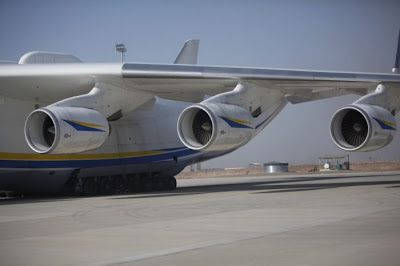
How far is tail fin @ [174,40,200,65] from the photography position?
2070cm

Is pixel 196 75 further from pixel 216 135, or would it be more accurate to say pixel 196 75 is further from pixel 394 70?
pixel 394 70

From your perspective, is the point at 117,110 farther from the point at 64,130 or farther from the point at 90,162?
the point at 64,130

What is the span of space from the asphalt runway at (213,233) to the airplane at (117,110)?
8.75 ft

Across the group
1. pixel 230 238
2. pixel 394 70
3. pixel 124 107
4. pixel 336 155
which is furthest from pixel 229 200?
pixel 336 155

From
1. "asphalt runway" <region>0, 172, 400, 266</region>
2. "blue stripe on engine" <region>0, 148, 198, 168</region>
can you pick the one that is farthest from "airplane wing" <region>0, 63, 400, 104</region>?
"asphalt runway" <region>0, 172, 400, 266</region>

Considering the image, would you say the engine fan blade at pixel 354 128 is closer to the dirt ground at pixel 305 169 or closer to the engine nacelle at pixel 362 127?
the engine nacelle at pixel 362 127

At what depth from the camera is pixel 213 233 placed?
24.4 feet

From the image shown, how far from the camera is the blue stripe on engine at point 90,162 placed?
49.3 ft

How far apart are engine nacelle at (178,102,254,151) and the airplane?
2 centimetres

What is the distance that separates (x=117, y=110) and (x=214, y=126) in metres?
2.77

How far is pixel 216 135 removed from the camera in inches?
551

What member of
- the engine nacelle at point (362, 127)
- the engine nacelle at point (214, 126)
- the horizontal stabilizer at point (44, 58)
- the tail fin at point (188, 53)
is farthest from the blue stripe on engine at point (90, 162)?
the engine nacelle at point (362, 127)

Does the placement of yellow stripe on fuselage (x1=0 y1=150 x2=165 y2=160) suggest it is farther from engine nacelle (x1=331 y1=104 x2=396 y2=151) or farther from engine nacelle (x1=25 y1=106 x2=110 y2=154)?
engine nacelle (x1=331 y1=104 x2=396 y2=151)

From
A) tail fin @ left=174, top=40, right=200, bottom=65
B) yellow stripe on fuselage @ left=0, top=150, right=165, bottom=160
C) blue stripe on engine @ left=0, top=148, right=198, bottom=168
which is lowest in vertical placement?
blue stripe on engine @ left=0, top=148, right=198, bottom=168
